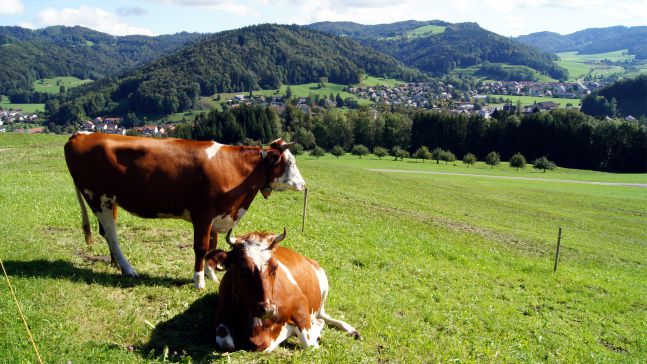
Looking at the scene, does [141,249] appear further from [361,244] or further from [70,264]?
[361,244]

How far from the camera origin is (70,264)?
399 inches

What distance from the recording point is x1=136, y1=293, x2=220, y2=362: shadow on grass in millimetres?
7004

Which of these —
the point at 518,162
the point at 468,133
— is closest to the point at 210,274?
the point at 518,162

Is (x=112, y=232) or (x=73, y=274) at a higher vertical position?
(x=112, y=232)

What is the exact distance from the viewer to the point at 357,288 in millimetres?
12047

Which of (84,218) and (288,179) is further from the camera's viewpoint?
(84,218)

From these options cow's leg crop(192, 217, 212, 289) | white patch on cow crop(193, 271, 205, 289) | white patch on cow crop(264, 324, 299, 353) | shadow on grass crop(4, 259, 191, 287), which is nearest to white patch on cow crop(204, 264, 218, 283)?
shadow on grass crop(4, 259, 191, 287)

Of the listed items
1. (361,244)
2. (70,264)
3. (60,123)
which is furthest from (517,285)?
(60,123)

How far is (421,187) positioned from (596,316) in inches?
1233

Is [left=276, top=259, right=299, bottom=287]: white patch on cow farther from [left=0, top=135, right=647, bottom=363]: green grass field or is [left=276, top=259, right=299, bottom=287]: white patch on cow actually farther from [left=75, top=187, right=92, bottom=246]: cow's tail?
[left=75, top=187, right=92, bottom=246]: cow's tail

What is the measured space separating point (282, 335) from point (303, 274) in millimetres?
1344

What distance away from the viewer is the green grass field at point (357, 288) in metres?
7.57

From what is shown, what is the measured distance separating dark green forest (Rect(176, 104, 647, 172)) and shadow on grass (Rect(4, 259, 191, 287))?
86.3m

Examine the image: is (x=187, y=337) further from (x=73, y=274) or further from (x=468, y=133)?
(x=468, y=133)
